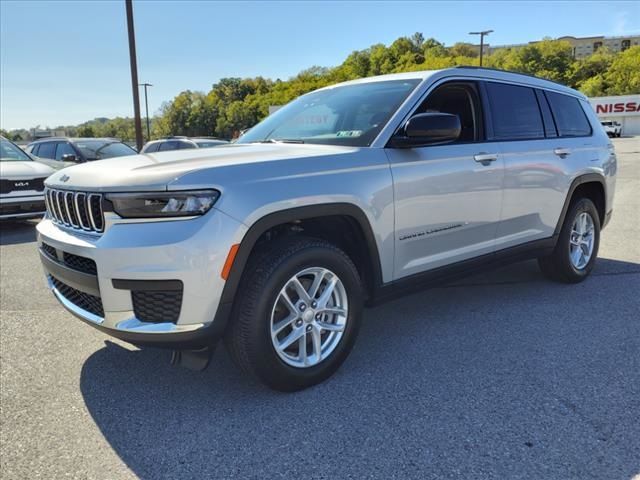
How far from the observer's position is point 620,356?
343 centimetres

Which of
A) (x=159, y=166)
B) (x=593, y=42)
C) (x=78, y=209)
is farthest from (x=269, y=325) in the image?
(x=593, y=42)

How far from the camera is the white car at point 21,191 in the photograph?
8.47 metres

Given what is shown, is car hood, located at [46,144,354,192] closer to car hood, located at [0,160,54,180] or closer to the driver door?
the driver door

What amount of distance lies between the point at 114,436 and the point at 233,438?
0.60 metres

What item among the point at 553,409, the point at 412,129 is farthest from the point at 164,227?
the point at 553,409

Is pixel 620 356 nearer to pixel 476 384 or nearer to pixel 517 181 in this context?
pixel 476 384

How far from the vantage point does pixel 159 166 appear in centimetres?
277

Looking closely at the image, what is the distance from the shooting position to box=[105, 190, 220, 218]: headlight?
2.53 metres

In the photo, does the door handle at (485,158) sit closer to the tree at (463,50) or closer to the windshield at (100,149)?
the windshield at (100,149)

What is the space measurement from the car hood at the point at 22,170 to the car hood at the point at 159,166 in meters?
6.20

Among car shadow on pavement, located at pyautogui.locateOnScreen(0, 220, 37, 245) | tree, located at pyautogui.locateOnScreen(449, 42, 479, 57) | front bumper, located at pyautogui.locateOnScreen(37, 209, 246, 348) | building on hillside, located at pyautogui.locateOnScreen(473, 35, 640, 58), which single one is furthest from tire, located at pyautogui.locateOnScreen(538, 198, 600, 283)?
building on hillside, located at pyautogui.locateOnScreen(473, 35, 640, 58)

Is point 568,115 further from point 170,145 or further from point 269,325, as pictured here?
point 170,145

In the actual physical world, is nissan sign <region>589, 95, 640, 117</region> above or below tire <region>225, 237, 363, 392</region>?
above

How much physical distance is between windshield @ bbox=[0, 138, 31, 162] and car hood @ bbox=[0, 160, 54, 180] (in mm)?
484
